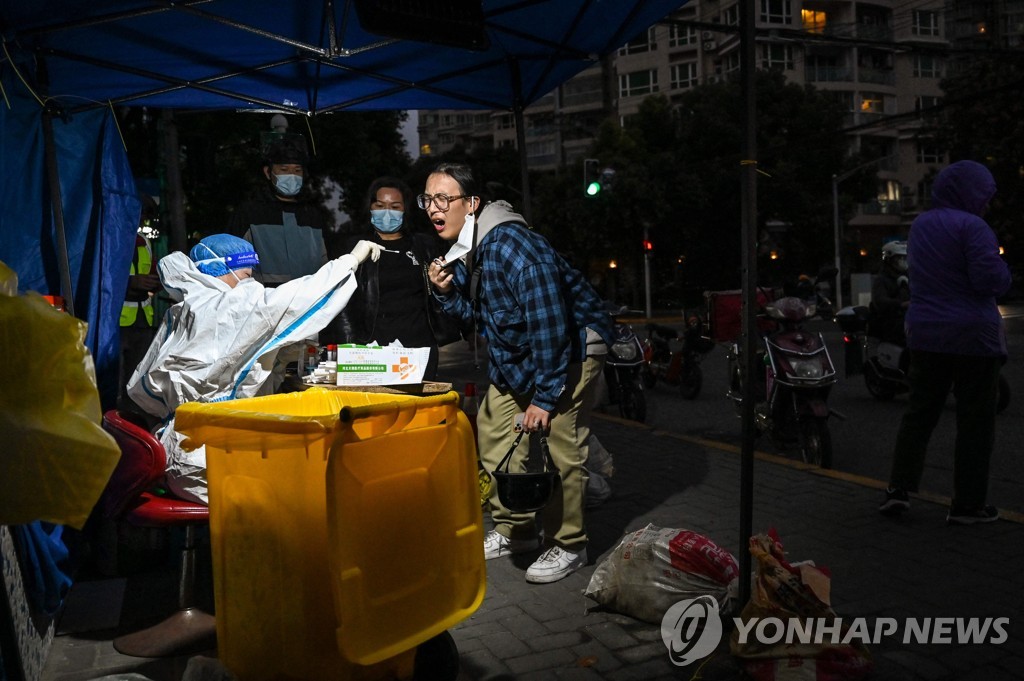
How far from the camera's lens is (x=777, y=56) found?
187 feet

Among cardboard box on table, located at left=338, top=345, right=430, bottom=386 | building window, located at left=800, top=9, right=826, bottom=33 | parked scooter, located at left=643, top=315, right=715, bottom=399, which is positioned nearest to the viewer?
cardboard box on table, located at left=338, top=345, right=430, bottom=386

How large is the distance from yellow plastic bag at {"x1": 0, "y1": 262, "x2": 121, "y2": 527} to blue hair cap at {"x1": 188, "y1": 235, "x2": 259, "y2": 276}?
77.0 inches

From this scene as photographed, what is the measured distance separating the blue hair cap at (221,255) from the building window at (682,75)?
196 feet

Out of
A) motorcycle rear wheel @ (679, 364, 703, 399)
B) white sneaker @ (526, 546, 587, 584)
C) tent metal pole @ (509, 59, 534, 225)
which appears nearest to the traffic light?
motorcycle rear wheel @ (679, 364, 703, 399)

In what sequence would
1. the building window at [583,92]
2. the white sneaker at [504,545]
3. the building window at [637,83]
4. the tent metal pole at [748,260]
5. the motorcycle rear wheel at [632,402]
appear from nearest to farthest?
1. the tent metal pole at [748,260]
2. the white sneaker at [504,545]
3. the motorcycle rear wheel at [632,402]
4. the building window at [637,83]
5. the building window at [583,92]

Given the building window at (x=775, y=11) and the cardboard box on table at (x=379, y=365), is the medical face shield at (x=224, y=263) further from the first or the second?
the building window at (x=775, y=11)

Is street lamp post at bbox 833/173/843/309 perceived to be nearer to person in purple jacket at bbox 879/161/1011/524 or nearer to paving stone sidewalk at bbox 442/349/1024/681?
paving stone sidewalk at bbox 442/349/1024/681

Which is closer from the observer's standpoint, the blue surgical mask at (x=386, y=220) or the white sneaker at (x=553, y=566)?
the white sneaker at (x=553, y=566)

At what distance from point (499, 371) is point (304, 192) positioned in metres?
2.17

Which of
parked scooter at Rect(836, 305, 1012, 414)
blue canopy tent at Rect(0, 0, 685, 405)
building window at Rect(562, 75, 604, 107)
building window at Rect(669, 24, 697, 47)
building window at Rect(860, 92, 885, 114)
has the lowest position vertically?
parked scooter at Rect(836, 305, 1012, 414)

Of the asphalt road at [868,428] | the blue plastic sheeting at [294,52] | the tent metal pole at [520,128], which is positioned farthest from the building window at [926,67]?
the blue plastic sheeting at [294,52]

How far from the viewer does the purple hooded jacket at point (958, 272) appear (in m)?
4.68

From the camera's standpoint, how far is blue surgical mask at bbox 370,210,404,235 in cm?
539

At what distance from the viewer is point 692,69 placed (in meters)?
59.3
